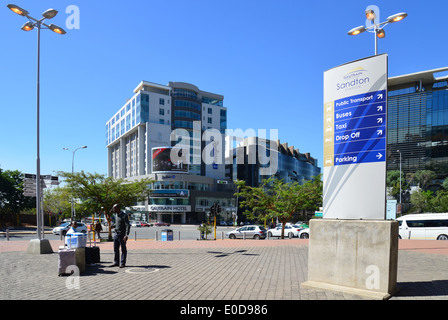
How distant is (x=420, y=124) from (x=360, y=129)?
90.5 meters

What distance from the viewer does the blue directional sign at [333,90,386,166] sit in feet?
21.4

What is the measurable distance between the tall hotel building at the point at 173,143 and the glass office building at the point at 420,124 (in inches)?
1837

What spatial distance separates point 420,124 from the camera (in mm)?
83062

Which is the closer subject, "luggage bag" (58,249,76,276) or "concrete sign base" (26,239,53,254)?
→ "luggage bag" (58,249,76,276)

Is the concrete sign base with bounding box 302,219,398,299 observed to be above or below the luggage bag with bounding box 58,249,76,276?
above

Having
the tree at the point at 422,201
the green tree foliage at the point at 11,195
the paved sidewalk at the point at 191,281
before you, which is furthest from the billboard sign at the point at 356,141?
the green tree foliage at the point at 11,195

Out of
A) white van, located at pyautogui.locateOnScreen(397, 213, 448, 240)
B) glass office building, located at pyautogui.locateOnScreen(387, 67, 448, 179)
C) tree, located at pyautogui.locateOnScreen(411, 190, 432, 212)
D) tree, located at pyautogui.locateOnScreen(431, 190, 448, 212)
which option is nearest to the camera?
white van, located at pyautogui.locateOnScreen(397, 213, 448, 240)

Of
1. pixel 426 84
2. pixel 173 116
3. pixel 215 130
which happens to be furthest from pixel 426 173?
pixel 173 116

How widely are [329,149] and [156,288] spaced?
4.91m

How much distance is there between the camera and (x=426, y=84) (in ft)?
296

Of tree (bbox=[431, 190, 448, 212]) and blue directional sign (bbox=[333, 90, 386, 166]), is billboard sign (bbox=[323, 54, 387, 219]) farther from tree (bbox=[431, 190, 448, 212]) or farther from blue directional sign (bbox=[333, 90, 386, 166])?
tree (bbox=[431, 190, 448, 212])

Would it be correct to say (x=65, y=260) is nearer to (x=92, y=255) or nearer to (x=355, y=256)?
(x=92, y=255)

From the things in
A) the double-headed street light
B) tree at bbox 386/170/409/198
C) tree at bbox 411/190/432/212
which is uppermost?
the double-headed street light

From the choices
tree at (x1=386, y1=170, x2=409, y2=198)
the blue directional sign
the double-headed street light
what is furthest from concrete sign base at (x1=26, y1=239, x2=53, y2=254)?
tree at (x1=386, y1=170, x2=409, y2=198)
